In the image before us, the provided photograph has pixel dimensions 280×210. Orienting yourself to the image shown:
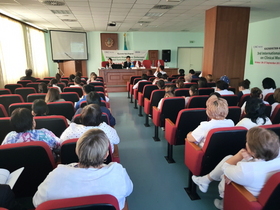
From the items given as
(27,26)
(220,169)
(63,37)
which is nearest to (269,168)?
(220,169)

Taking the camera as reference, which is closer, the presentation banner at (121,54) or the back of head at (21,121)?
the back of head at (21,121)

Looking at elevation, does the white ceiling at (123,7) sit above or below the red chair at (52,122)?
above

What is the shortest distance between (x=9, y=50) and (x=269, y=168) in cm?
842

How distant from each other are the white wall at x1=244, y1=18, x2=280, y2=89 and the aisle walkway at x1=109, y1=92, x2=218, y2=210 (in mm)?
7080

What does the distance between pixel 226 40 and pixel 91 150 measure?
21.3ft

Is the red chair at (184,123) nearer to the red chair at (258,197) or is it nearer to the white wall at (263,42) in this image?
the red chair at (258,197)

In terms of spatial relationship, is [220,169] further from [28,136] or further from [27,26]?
[27,26]

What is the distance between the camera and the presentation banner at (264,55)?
8.20 meters

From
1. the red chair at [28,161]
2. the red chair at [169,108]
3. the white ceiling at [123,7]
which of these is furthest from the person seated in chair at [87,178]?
the white ceiling at [123,7]

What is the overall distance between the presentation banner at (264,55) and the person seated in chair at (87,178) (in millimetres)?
9268

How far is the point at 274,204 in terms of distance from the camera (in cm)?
121

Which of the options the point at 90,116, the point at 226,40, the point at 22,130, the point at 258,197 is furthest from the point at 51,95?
the point at 226,40

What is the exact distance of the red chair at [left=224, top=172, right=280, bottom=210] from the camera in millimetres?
1151

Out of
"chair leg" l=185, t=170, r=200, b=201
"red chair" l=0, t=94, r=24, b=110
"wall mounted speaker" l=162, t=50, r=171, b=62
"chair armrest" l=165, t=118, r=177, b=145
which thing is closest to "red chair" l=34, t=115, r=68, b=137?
"chair armrest" l=165, t=118, r=177, b=145
